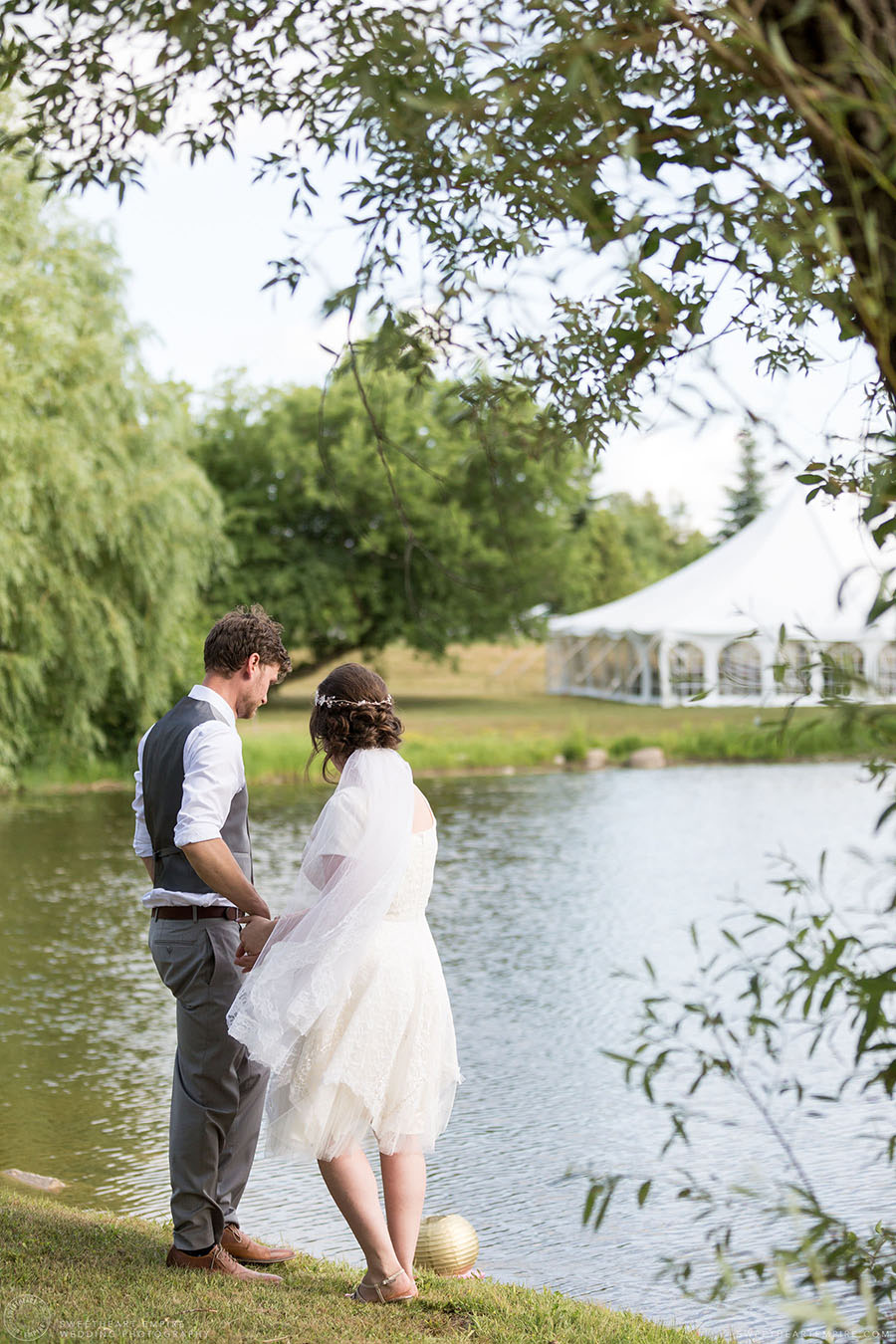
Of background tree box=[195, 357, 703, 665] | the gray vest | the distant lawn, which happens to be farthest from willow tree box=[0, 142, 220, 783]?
background tree box=[195, 357, 703, 665]

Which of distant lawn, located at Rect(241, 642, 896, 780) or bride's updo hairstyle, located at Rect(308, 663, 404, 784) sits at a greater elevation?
bride's updo hairstyle, located at Rect(308, 663, 404, 784)

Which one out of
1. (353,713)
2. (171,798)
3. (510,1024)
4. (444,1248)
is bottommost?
(510,1024)

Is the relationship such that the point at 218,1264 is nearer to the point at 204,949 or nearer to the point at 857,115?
the point at 204,949

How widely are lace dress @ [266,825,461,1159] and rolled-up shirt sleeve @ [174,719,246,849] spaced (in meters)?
0.53

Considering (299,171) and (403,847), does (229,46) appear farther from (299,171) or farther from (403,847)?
(403,847)

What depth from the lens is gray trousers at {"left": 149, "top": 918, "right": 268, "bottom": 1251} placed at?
3932 millimetres

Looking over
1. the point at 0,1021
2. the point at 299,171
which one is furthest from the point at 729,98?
the point at 0,1021

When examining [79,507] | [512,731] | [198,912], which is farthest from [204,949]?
[512,731]

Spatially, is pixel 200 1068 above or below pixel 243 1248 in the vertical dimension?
above

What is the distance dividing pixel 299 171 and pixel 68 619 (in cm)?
1537

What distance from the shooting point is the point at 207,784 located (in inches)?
152

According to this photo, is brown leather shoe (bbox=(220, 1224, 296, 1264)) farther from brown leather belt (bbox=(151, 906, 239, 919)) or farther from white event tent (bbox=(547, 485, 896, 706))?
white event tent (bbox=(547, 485, 896, 706))

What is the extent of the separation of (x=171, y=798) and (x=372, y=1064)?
2.98ft

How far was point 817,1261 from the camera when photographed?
1.91 meters
